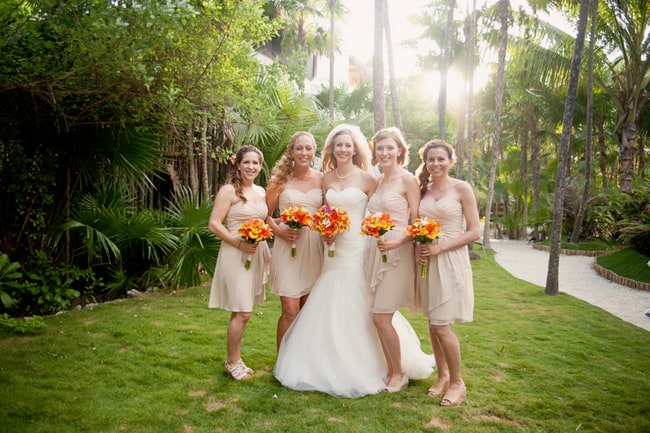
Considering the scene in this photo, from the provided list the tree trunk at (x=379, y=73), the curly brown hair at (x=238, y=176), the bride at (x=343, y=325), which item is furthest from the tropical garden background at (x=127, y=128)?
the bride at (x=343, y=325)

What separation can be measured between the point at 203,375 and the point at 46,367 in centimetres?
157

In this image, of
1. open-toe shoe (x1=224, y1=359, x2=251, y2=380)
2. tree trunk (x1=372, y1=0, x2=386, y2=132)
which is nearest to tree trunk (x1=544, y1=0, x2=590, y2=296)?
tree trunk (x1=372, y1=0, x2=386, y2=132)

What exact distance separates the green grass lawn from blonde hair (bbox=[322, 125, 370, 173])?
7.15 ft

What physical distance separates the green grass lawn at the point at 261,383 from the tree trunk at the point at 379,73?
4.75 m

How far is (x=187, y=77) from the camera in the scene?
550 centimetres

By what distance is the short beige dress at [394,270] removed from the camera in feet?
13.0

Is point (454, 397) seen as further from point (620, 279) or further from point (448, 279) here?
point (620, 279)

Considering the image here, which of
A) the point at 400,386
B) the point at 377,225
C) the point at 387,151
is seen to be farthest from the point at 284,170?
the point at 400,386

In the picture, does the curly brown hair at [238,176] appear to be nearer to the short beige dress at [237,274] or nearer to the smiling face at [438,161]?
the short beige dress at [237,274]

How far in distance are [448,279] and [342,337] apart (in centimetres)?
110

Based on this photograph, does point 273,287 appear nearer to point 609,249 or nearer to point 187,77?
point 187,77

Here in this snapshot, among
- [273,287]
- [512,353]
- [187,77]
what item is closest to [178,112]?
[187,77]

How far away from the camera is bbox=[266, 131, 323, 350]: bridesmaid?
4.39 meters

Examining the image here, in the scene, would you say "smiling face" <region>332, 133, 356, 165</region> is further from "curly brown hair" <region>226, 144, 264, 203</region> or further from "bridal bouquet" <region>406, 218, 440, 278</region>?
"bridal bouquet" <region>406, 218, 440, 278</region>
